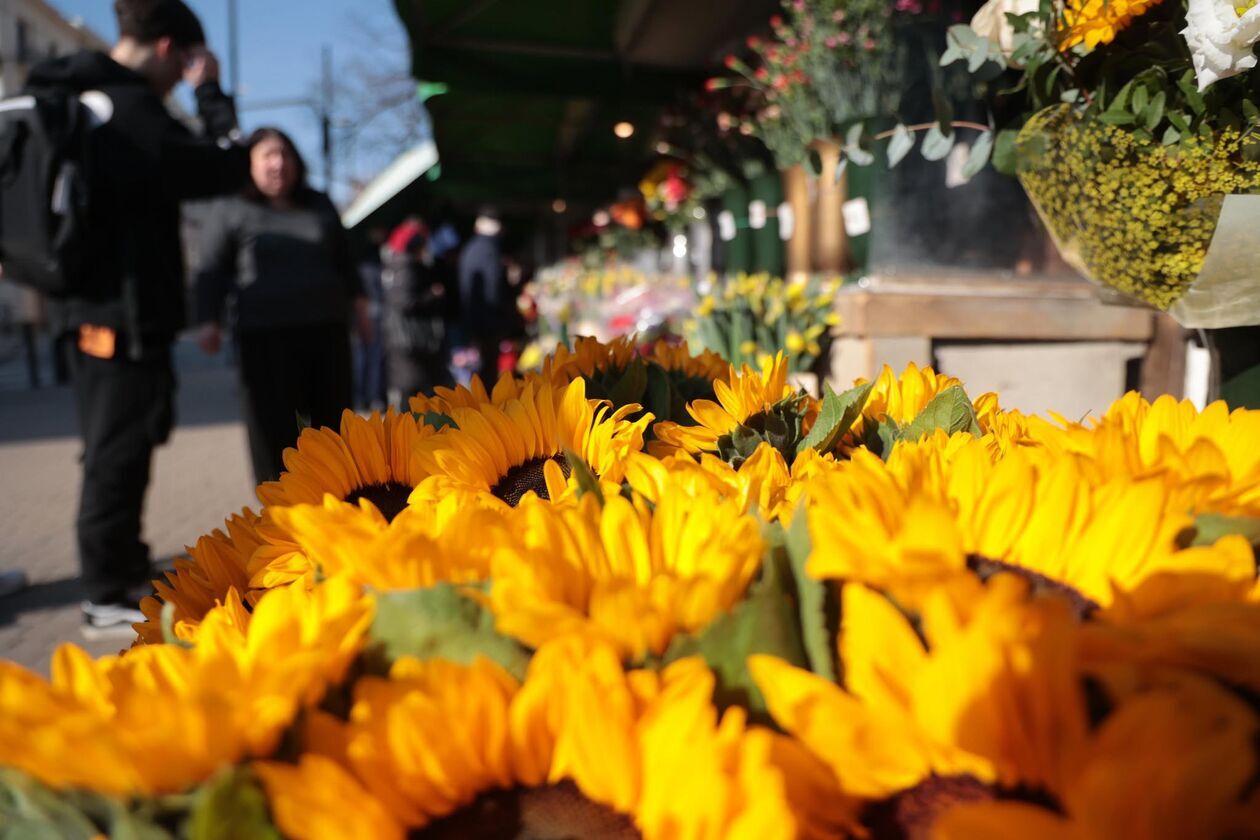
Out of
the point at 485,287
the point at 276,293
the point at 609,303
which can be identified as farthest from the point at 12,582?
the point at 485,287

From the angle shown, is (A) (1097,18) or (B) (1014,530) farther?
(A) (1097,18)

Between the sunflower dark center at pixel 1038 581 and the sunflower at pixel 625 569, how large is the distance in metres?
0.14

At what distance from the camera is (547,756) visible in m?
0.50

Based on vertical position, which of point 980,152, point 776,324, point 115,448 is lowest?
point 115,448

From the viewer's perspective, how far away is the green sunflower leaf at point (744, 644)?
1.66ft

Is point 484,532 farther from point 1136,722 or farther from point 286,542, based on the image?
point 1136,722

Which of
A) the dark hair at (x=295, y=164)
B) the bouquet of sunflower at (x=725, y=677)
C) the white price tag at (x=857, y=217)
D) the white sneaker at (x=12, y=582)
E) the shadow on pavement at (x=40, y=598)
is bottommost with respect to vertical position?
the shadow on pavement at (x=40, y=598)

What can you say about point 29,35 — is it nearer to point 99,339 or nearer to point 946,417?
point 99,339

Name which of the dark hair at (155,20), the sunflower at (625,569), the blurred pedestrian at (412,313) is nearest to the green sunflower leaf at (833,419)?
the sunflower at (625,569)

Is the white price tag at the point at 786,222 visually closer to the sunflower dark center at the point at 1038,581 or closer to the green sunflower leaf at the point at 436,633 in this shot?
the sunflower dark center at the point at 1038,581

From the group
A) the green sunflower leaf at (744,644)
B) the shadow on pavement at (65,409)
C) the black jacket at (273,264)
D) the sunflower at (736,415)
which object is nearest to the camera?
the green sunflower leaf at (744,644)

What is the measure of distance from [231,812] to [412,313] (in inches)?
337

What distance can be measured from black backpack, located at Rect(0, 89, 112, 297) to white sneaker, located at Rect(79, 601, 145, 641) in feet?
4.01

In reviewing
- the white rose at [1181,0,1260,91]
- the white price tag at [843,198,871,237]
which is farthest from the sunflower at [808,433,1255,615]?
the white price tag at [843,198,871,237]
